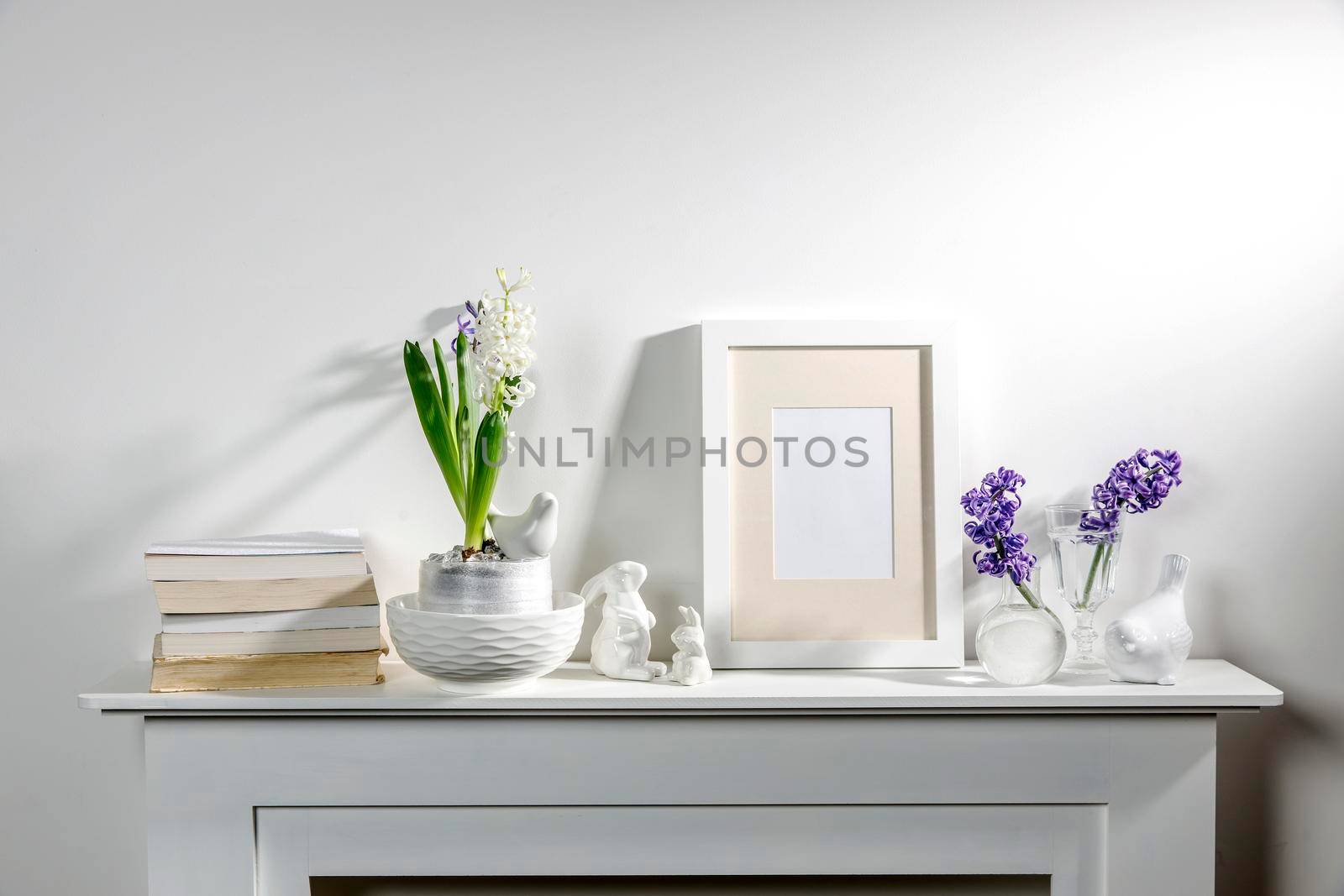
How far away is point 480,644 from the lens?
0.82 meters

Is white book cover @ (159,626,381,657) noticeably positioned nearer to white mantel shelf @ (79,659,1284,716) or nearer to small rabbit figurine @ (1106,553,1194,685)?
white mantel shelf @ (79,659,1284,716)

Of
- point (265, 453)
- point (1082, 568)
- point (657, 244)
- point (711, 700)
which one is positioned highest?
point (657, 244)

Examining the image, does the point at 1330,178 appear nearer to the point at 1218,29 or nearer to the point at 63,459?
the point at 1218,29

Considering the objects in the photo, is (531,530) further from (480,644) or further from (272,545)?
(272,545)

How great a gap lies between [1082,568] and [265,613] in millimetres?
831

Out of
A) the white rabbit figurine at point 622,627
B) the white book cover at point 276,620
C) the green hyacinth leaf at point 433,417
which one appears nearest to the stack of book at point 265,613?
the white book cover at point 276,620

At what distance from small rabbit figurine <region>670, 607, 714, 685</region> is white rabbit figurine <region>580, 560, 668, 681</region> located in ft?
0.07

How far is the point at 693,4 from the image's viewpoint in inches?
39.3

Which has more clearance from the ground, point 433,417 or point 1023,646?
point 433,417

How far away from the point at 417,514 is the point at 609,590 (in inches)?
9.3

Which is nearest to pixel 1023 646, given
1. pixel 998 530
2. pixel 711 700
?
pixel 998 530

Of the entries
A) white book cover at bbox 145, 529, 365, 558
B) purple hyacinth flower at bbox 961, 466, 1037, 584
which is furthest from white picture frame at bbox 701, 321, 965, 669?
white book cover at bbox 145, 529, 365, 558

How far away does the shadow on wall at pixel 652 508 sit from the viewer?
3.29 ft

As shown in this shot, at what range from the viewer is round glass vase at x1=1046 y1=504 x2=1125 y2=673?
3.09 ft
